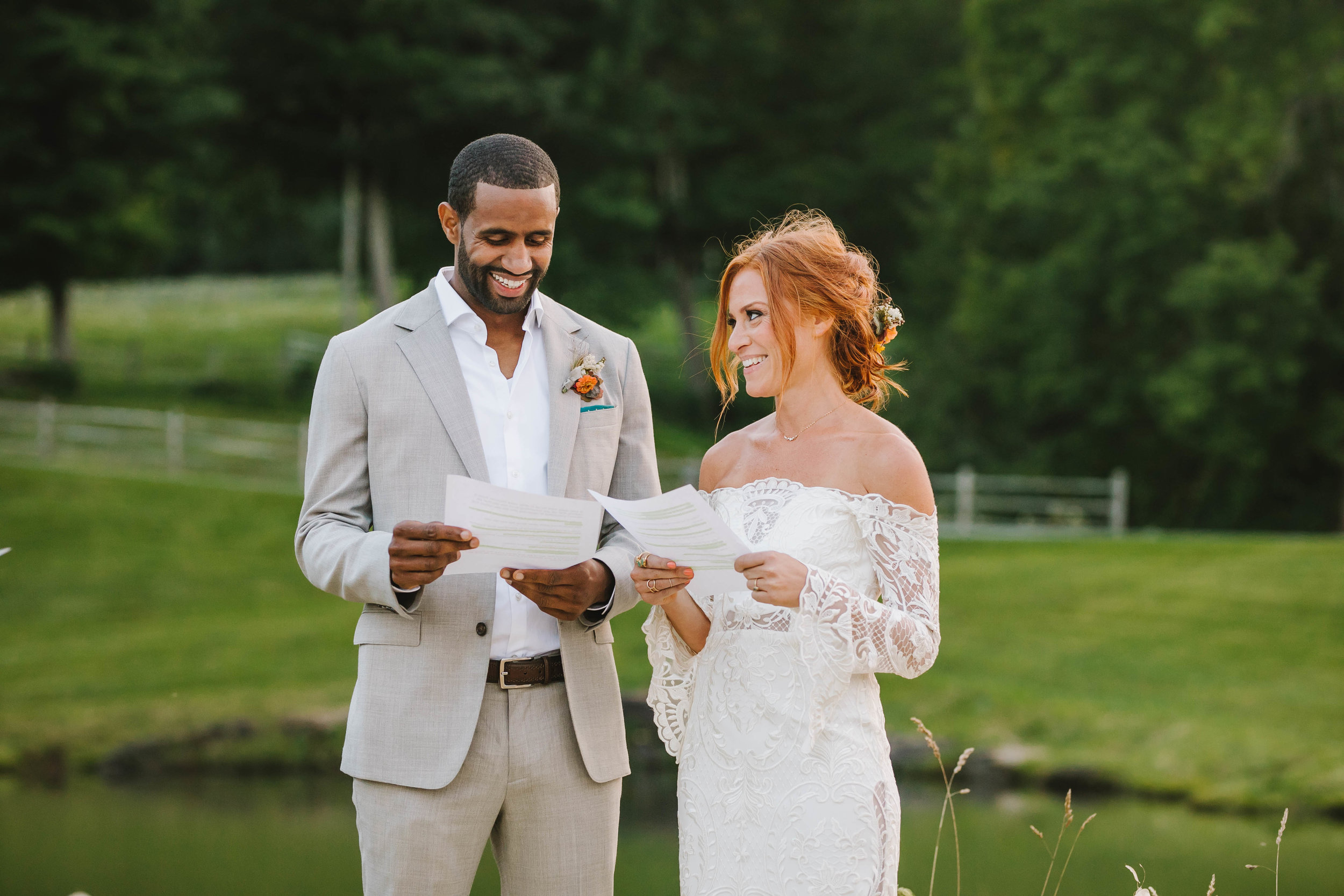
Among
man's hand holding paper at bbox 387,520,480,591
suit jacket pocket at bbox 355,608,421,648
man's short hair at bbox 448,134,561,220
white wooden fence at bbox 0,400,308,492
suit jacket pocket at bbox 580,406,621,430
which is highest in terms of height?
man's short hair at bbox 448,134,561,220

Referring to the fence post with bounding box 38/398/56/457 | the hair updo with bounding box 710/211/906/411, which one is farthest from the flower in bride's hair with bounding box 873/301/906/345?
the fence post with bounding box 38/398/56/457

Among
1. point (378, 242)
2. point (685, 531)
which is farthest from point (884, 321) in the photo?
point (378, 242)

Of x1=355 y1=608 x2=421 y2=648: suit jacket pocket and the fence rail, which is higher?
x1=355 y1=608 x2=421 y2=648: suit jacket pocket

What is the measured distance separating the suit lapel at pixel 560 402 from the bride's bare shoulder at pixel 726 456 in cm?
42

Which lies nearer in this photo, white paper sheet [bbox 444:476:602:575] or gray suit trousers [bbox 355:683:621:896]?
white paper sheet [bbox 444:476:602:575]

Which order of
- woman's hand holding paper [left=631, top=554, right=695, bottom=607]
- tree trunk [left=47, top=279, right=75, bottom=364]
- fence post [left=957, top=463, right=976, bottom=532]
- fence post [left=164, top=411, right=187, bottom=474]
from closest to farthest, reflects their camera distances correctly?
1. woman's hand holding paper [left=631, top=554, right=695, bottom=607]
2. fence post [left=164, top=411, right=187, bottom=474]
3. fence post [left=957, top=463, right=976, bottom=532]
4. tree trunk [left=47, top=279, right=75, bottom=364]

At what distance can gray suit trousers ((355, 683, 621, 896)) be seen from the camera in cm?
274

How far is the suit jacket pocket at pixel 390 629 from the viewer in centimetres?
277

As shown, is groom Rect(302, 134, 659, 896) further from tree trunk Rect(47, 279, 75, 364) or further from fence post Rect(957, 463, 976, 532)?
tree trunk Rect(47, 279, 75, 364)

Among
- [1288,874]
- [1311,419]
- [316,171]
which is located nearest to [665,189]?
[316,171]

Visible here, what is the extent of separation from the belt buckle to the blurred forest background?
46.9 feet

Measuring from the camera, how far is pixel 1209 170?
18469mm

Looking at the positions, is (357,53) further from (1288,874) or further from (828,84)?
(1288,874)

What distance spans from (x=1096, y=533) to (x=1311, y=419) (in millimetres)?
4916
